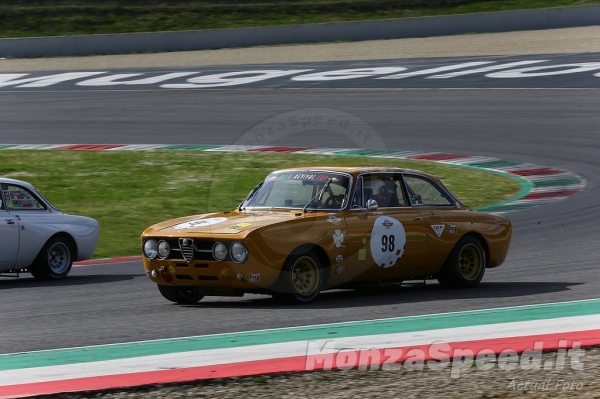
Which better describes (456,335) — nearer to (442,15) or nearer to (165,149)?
(165,149)

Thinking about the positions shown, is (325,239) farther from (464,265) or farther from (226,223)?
(464,265)

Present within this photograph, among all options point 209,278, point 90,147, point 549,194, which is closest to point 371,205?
point 209,278

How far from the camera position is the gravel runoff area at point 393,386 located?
5.25 metres

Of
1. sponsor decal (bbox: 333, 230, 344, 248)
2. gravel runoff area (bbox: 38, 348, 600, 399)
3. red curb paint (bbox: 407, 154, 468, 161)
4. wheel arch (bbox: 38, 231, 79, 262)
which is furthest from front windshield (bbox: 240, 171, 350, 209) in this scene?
red curb paint (bbox: 407, 154, 468, 161)

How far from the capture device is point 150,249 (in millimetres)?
8312

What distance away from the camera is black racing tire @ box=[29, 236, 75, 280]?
35.9 ft

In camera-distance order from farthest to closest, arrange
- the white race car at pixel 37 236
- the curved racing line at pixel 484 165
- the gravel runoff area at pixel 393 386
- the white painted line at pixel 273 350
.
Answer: the curved racing line at pixel 484 165, the white race car at pixel 37 236, the white painted line at pixel 273 350, the gravel runoff area at pixel 393 386

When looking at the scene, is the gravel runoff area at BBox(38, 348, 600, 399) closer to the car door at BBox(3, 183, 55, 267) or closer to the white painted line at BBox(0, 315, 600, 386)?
the white painted line at BBox(0, 315, 600, 386)

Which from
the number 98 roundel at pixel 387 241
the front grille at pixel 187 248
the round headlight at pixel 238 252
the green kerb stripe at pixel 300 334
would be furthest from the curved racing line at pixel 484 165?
the green kerb stripe at pixel 300 334

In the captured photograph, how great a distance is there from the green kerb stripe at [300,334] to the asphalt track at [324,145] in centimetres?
25

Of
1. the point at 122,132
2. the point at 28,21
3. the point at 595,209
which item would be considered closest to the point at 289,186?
the point at 595,209

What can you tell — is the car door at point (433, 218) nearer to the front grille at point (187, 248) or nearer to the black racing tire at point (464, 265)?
the black racing tire at point (464, 265)

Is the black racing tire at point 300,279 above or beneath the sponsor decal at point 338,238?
beneath

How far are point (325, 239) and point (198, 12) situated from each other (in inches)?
1415
